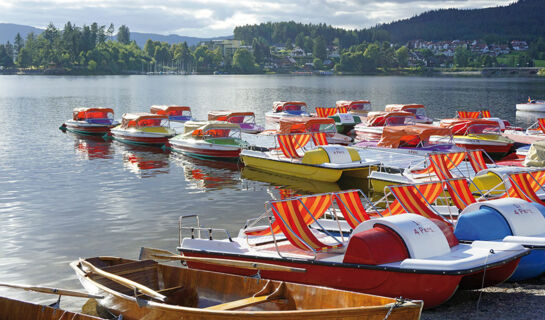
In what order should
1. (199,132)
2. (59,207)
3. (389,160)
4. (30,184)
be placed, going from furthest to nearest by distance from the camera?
(199,132) → (389,160) → (30,184) → (59,207)

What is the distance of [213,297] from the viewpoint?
1172 centimetres

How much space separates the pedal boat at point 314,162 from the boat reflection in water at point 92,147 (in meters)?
11.5

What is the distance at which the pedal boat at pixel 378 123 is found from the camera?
4212cm

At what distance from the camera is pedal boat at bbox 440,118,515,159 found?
36.6 meters

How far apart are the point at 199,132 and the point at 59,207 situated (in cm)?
1380

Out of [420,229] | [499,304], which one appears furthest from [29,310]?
[499,304]

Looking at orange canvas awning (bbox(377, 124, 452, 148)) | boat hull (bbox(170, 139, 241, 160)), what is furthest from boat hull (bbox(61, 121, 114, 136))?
orange canvas awning (bbox(377, 124, 452, 148))

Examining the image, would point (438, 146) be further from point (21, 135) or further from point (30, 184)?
point (21, 135)

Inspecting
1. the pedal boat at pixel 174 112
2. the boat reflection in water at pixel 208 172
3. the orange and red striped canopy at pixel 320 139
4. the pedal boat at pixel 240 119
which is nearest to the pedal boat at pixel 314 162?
the orange and red striped canopy at pixel 320 139

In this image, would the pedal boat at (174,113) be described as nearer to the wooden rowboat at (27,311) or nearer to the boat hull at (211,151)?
the boat hull at (211,151)

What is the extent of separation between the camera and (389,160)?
30.6 metres

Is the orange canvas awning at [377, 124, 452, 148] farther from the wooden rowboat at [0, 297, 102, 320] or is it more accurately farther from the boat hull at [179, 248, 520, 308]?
the wooden rowboat at [0, 297, 102, 320]

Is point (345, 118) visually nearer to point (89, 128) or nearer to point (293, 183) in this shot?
Answer: point (89, 128)

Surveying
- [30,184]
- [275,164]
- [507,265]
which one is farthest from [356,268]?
[30,184]
